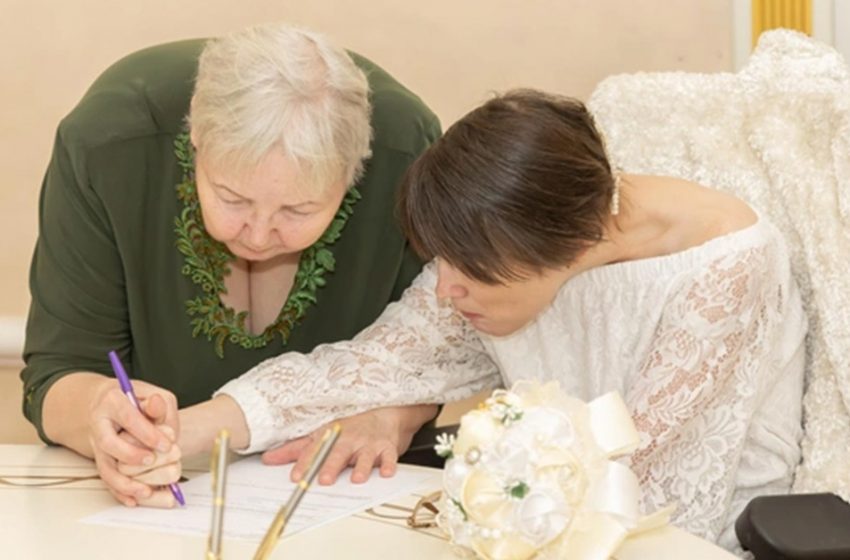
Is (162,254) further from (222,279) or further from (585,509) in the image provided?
(585,509)

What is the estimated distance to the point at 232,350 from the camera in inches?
88.1

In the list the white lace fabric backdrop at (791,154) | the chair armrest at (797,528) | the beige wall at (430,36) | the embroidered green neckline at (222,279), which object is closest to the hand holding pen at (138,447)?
the embroidered green neckline at (222,279)

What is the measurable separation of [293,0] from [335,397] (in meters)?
1.26

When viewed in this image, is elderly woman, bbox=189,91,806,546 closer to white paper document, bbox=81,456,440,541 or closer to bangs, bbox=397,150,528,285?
bangs, bbox=397,150,528,285

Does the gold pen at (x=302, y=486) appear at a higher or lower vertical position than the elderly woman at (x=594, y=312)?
higher

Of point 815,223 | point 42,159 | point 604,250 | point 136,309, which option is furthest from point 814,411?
point 42,159

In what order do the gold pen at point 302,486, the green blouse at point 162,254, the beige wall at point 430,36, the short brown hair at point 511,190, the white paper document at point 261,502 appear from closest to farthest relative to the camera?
1. the gold pen at point 302,486
2. the white paper document at point 261,502
3. the short brown hair at point 511,190
4. the green blouse at point 162,254
5. the beige wall at point 430,36

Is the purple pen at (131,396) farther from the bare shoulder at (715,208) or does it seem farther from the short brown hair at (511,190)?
the bare shoulder at (715,208)

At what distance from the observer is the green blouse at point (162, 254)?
211 cm

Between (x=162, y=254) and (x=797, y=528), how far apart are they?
109cm

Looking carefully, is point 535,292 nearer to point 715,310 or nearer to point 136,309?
point 715,310

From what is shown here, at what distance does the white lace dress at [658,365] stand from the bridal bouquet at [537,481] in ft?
1.28

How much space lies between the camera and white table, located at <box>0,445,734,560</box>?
1.47 metres

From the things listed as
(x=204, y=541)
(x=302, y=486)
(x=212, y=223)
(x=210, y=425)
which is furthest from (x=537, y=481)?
(x=212, y=223)
